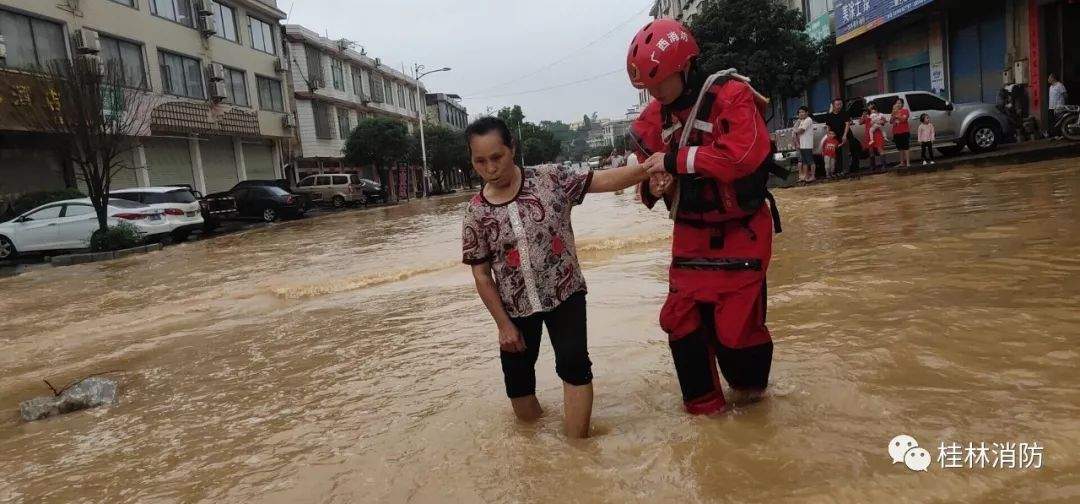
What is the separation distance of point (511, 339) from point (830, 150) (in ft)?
46.4

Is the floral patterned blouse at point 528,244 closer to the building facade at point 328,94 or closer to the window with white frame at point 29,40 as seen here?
the window with white frame at point 29,40

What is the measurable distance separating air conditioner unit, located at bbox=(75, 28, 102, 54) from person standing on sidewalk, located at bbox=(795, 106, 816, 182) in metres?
20.3

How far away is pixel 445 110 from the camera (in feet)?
245

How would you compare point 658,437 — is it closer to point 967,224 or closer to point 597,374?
point 597,374

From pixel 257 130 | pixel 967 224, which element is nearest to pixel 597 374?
pixel 967 224

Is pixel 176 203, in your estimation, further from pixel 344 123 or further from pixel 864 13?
pixel 344 123

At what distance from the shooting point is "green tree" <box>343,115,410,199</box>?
124 ft

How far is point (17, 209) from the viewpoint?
17.3 m

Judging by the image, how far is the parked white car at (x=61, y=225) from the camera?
606 inches

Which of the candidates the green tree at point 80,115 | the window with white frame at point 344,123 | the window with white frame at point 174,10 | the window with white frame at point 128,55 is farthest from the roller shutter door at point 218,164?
the window with white frame at point 344,123

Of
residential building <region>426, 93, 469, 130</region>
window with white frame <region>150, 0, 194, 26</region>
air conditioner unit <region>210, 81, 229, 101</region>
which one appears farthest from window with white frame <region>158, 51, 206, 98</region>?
residential building <region>426, 93, 469, 130</region>

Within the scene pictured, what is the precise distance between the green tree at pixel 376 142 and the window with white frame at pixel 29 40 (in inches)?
683

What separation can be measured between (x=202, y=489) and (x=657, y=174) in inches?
84.0

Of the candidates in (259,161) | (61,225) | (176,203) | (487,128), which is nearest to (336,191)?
(259,161)
